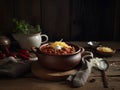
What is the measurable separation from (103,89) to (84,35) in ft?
3.00

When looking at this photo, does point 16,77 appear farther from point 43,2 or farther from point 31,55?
point 43,2

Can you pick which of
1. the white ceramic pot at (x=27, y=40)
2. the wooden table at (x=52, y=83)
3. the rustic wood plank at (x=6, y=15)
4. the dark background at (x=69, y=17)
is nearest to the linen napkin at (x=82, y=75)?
the wooden table at (x=52, y=83)

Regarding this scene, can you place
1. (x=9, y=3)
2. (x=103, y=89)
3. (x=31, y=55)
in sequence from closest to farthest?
1. (x=103, y=89)
2. (x=31, y=55)
3. (x=9, y=3)

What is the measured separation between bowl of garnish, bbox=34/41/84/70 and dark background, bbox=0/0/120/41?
2.21 ft

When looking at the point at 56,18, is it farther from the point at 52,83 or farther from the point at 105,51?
the point at 52,83

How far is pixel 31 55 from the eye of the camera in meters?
1.53

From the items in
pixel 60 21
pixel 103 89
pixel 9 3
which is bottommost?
pixel 103 89

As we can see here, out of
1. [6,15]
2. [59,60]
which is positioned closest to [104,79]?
[59,60]

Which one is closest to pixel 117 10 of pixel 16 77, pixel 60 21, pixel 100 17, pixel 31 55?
pixel 100 17

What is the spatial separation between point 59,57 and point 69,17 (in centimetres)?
78

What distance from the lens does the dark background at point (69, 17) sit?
1.89 meters

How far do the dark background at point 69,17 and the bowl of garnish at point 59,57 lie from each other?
2.21 feet

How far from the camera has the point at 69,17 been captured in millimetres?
1939

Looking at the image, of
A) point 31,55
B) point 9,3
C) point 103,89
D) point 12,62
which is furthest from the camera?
point 9,3
